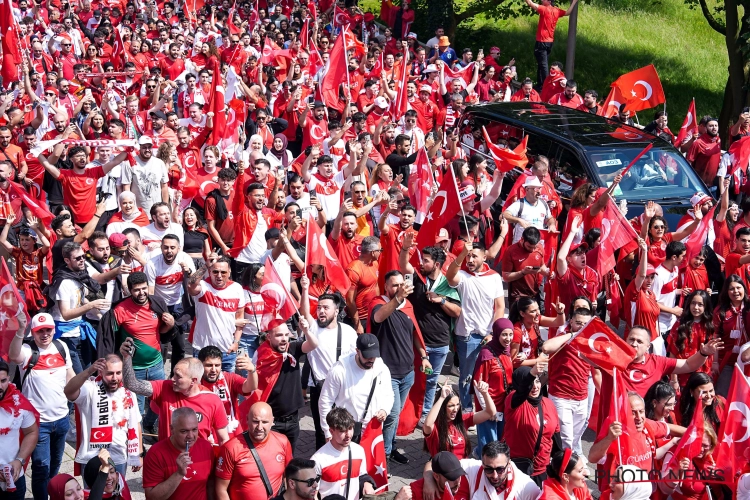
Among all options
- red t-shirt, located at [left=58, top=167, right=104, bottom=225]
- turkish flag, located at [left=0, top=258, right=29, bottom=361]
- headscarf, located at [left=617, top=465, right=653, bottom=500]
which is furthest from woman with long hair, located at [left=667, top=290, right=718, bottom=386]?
red t-shirt, located at [left=58, top=167, right=104, bottom=225]

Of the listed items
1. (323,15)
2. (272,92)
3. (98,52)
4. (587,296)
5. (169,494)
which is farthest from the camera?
(323,15)

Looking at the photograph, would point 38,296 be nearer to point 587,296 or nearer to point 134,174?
point 134,174

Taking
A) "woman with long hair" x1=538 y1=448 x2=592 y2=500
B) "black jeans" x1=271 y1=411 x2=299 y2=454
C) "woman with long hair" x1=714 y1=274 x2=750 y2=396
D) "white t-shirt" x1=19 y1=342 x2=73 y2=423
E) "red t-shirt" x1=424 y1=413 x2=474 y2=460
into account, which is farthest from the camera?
"woman with long hair" x1=714 y1=274 x2=750 y2=396

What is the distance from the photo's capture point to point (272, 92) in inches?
660

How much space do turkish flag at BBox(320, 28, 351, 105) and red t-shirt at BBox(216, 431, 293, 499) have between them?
9.24 m

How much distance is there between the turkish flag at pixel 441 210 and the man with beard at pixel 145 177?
10.3ft

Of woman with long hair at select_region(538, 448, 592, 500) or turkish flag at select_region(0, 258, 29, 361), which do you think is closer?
woman with long hair at select_region(538, 448, 592, 500)

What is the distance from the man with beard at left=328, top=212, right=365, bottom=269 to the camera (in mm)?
10352

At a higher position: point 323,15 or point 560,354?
point 560,354

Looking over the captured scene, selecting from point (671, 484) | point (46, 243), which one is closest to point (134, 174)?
point (46, 243)

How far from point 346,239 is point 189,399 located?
11.7ft

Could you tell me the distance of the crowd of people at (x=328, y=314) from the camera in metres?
6.95

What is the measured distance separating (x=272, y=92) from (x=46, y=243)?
289 inches

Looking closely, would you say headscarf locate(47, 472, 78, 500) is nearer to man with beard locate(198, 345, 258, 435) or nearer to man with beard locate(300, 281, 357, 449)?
man with beard locate(198, 345, 258, 435)
